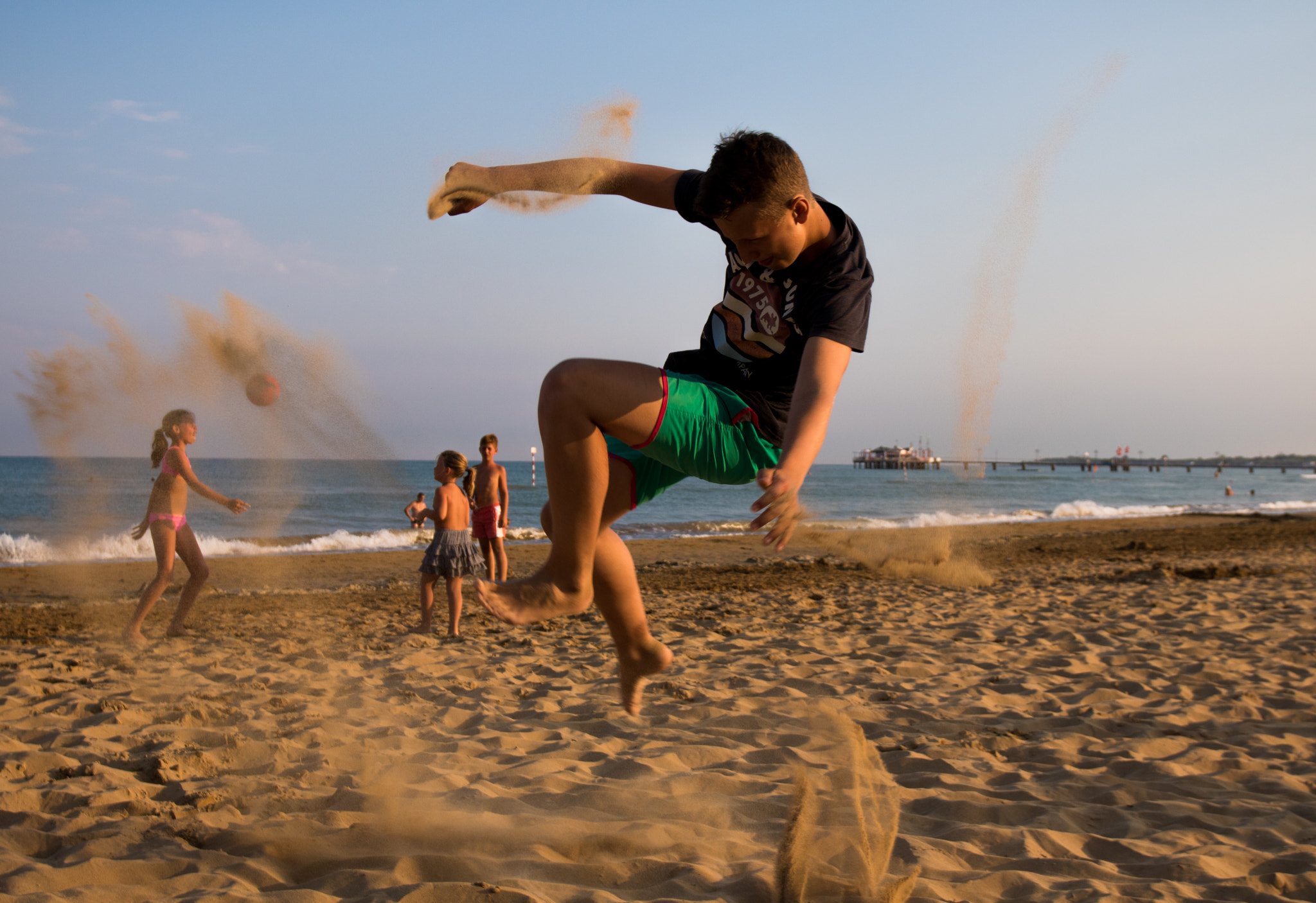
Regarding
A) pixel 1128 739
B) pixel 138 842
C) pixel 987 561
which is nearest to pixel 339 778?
pixel 138 842

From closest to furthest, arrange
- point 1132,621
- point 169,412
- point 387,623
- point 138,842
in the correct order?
point 138,842 < point 169,412 < point 1132,621 < point 387,623

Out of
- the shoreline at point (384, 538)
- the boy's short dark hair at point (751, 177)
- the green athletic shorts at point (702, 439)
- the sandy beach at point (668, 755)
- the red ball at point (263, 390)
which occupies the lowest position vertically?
the shoreline at point (384, 538)

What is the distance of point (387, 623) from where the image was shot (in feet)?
25.9

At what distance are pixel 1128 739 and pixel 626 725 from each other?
2.47 metres

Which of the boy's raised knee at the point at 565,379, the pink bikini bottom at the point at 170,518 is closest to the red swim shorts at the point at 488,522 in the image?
the pink bikini bottom at the point at 170,518

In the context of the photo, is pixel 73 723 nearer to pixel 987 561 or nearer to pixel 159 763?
pixel 159 763

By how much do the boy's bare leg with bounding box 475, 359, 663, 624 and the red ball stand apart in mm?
1815

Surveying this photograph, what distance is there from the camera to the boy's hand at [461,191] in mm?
2750

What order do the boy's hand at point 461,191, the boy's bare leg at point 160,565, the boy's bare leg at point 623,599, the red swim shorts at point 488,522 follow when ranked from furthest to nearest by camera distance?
the red swim shorts at point 488,522
the boy's bare leg at point 160,565
the boy's hand at point 461,191
the boy's bare leg at point 623,599

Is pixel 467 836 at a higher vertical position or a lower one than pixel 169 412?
lower

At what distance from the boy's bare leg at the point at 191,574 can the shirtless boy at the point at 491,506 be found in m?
2.89

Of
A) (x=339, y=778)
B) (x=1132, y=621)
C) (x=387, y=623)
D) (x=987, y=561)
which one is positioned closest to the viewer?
(x=339, y=778)

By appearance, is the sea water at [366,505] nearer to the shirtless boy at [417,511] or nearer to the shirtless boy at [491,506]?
the shirtless boy at [417,511]

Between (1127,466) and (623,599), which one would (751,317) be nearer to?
(623,599)
